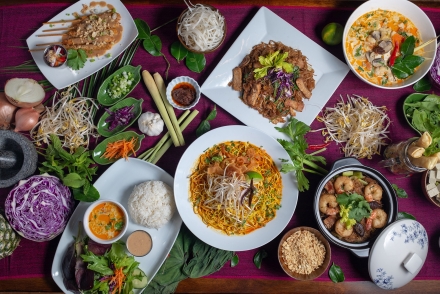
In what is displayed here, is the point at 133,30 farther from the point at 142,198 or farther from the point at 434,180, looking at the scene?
the point at 434,180

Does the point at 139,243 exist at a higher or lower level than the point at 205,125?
lower

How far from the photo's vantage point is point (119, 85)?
9.72 ft

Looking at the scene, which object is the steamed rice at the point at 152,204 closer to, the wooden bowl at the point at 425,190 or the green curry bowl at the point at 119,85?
the green curry bowl at the point at 119,85

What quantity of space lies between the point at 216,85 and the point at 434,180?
185 cm

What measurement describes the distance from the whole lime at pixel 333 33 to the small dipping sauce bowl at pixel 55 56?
2.05 m

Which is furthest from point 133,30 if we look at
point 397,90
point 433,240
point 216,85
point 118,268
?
point 433,240

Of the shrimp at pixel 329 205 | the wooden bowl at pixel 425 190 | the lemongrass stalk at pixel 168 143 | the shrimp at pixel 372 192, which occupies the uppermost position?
the wooden bowl at pixel 425 190

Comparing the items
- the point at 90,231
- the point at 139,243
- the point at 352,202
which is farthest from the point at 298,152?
the point at 90,231

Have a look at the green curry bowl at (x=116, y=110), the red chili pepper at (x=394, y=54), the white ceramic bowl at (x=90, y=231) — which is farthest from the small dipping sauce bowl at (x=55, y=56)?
the red chili pepper at (x=394, y=54)

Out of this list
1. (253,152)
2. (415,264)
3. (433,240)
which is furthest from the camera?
(433,240)

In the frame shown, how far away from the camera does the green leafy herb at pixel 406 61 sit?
2.94m

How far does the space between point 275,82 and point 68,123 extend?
163 cm

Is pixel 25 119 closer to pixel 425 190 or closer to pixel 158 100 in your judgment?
pixel 158 100

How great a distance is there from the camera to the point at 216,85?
2980mm
